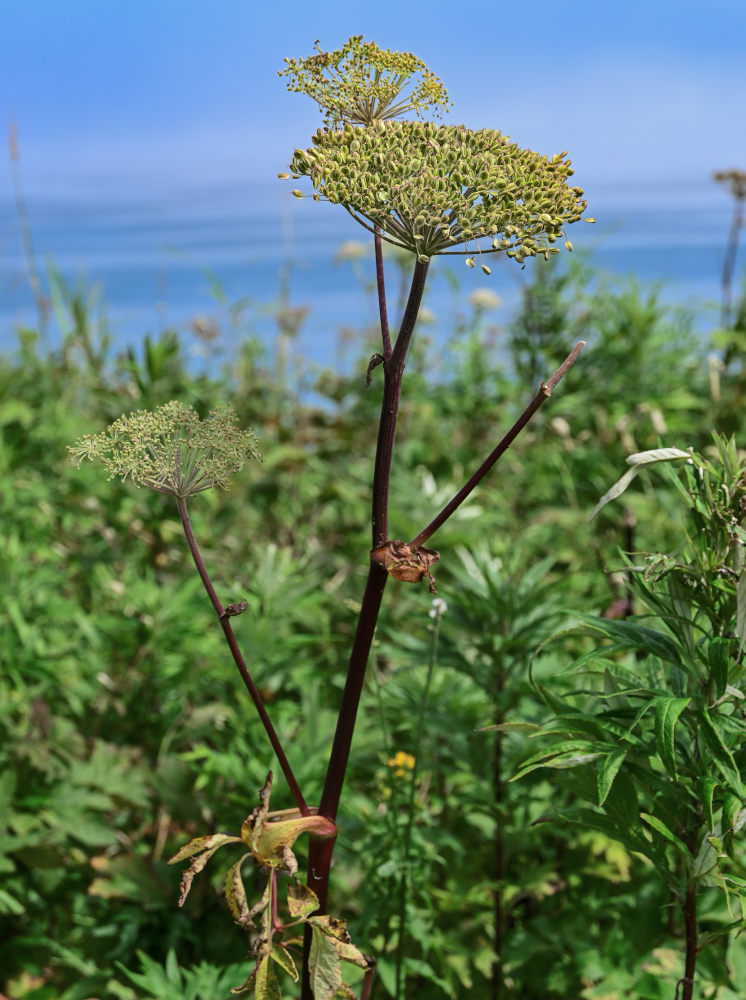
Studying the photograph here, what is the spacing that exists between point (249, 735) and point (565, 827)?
92cm

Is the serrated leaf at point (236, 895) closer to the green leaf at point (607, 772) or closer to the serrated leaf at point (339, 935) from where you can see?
the serrated leaf at point (339, 935)

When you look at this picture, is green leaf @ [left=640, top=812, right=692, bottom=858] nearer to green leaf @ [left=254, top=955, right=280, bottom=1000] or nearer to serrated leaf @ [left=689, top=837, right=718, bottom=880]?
serrated leaf @ [left=689, top=837, right=718, bottom=880]

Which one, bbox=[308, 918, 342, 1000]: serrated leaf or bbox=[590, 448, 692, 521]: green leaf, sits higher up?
bbox=[590, 448, 692, 521]: green leaf

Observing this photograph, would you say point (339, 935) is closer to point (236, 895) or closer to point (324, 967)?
point (324, 967)

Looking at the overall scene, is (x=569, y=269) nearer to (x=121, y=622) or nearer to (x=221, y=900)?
(x=121, y=622)

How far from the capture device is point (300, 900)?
152 cm

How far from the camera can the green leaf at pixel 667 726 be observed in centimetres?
152

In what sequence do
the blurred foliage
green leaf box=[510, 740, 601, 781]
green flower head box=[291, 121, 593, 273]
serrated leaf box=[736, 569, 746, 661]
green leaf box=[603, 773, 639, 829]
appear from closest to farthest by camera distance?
1. green flower head box=[291, 121, 593, 273]
2. serrated leaf box=[736, 569, 746, 661]
3. green leaf box=[510, 740, 601, 781]
4. green leaf box=[603, 773, 639, 829]
5. the blurred foliage

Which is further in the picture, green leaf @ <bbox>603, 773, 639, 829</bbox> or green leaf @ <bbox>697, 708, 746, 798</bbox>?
green leaf @ <bbox>603, 773, 639, 829</bbox>

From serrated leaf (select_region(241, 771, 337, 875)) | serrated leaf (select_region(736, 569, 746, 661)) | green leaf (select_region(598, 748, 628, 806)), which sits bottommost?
serrated leaf (select_region(241, 771, 337, 875))

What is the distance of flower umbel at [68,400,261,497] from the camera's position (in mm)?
1599

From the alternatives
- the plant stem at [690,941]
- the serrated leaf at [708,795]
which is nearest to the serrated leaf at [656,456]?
the serrated leaf at [708,795]

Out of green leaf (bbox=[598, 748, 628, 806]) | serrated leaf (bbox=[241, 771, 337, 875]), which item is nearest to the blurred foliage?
green leaf (bbox=[598, 748, 628, 806])

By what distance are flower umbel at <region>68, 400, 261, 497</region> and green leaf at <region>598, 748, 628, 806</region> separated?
738 millimetres
